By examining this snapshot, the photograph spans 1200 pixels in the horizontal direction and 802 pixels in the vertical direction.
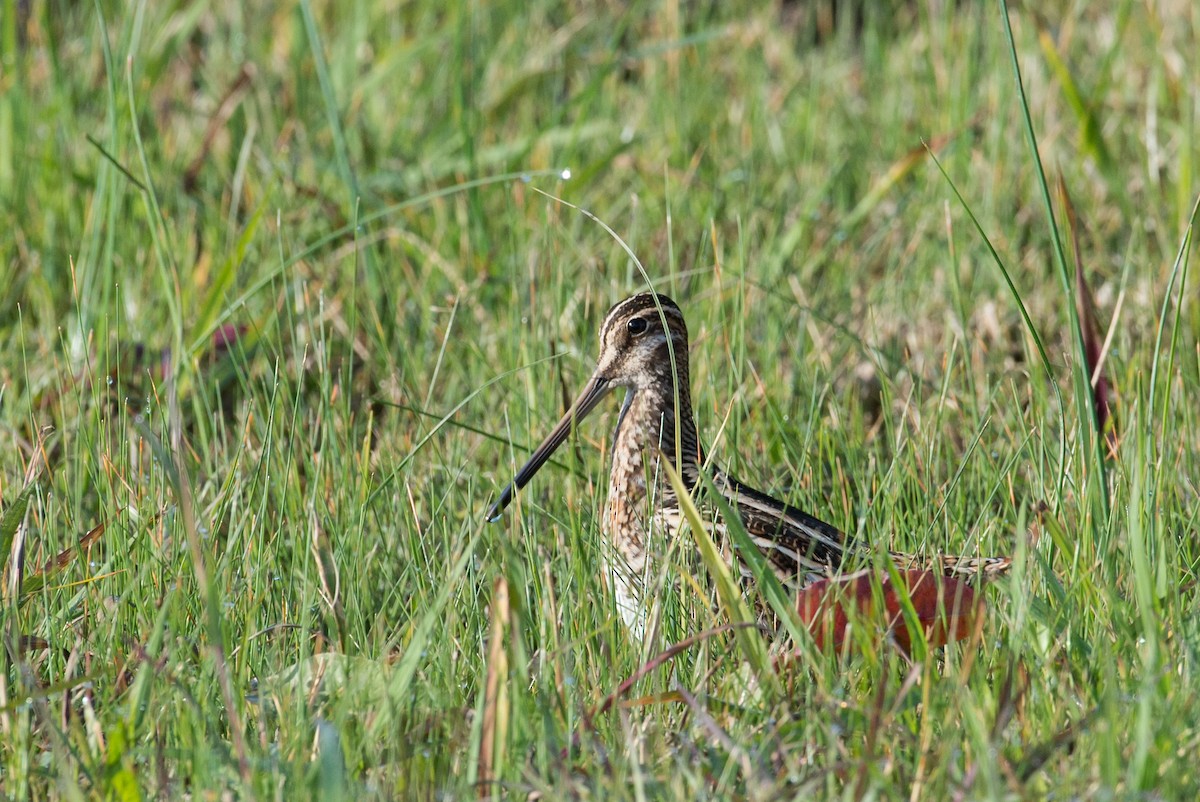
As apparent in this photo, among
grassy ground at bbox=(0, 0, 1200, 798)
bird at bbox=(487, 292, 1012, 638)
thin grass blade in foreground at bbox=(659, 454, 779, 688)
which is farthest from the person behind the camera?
bird at bbox=(487, 292, 1012, 638)

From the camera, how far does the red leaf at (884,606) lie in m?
2.46

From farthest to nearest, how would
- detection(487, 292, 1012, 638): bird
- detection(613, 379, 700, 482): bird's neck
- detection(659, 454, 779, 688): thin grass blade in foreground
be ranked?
detection(613, 379, 700, 482): bird's neck < detection(487, 292, 1012, 638): bird < detection(659, 454, 779, 688): thin grass blade in foreground

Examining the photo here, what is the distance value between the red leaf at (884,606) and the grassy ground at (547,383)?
6cm

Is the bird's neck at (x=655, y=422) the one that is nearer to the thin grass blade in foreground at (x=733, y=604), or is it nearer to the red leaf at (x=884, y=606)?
the red leaf at (x=884, y=606)

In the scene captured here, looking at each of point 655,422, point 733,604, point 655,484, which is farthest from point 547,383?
point 733,604

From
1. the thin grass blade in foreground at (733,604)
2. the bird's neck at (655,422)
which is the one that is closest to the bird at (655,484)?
the bird's neck at (655,422)

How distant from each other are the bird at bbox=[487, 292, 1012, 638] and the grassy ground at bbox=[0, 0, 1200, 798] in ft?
0.26

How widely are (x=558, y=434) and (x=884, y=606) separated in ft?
3.43

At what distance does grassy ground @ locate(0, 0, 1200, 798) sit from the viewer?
228 centimetres

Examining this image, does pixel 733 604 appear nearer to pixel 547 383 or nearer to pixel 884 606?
pixel 884 606

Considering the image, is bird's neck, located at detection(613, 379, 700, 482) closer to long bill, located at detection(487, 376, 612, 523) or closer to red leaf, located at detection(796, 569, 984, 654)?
long bill, located at detection(487, 376, 612, 523)

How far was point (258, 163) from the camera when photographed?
5172mm

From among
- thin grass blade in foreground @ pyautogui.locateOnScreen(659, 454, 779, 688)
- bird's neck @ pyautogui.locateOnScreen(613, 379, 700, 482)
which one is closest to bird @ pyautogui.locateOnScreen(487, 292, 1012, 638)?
bird's neck @ pyautogui.locateOnScreen(613, 379, 700, 482)

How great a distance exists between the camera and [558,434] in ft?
11.0
